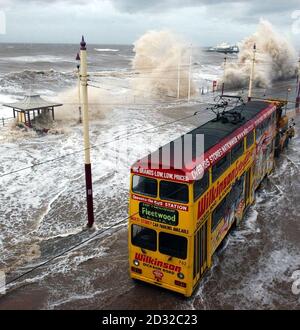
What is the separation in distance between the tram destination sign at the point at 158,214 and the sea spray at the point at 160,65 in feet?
132

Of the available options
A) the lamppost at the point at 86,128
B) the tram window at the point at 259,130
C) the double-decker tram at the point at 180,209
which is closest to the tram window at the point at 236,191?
the double-decker tram at the point at 180,209

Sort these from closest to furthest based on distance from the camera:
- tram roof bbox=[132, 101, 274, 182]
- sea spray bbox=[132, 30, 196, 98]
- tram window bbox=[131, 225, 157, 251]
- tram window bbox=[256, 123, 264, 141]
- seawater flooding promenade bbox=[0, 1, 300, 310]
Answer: tram roof bbox=[132, 101, 274, 182] < tram window bbox=[131, 225, 157, 251] < seawater flooding promenade bbox=[0, 1, 300, 310] < tram window bbox=[256, 123, 264, 141] < sea spray bbox=[132, 30, 196, 98]

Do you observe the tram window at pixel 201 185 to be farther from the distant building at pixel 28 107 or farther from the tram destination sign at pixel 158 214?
the distant building at pixel 28 107

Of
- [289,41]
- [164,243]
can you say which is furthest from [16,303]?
[289,41]

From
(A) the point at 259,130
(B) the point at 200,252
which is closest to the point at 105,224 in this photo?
(B) the point at 200,252

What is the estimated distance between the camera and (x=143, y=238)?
28.8 feet

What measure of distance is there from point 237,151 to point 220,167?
1780mm

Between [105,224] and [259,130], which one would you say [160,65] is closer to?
[259,130]

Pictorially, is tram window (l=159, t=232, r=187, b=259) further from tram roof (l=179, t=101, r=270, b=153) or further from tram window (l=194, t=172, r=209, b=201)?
tram roof (l=179, t=101, r=270, b=153)

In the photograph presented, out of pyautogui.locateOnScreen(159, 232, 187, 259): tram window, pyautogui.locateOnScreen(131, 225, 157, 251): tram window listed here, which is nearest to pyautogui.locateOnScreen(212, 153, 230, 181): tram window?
pyautogui.locateOnScreen(159, 232, 187, 259): tram window

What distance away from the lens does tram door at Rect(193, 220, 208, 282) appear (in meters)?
8.50

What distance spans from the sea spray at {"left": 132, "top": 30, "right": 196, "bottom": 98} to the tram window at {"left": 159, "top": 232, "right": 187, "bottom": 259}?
40.3 meters

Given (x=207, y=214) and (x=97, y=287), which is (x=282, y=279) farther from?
(x=97, y=287)
